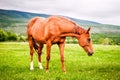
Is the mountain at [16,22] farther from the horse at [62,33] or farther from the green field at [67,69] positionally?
the horse at [62,33]

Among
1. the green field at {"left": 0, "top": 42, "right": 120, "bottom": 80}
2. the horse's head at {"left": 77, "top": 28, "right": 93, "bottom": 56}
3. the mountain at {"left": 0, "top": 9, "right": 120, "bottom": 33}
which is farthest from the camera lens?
the mountain at {"left": 0, "top": 9, "right": 120, "bottom": 33}

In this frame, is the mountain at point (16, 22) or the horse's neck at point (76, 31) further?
the mountain at point (16, 22)

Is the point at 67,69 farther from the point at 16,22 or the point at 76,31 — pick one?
the point at 16,22

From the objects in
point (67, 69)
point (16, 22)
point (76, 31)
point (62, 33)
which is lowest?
point (16, 22)

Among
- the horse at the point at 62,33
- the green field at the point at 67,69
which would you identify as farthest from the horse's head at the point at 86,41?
the green field at the point at 67,69

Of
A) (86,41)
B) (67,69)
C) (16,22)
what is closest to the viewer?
(86,41)

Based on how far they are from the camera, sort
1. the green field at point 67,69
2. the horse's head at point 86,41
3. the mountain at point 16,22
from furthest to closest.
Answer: the mountain at point 16,22 < the horse's head at point 86,41 < the green field at point 67,69

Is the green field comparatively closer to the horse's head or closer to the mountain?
the horse's head

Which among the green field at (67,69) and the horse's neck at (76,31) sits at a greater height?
the horse's neck at (76,31)

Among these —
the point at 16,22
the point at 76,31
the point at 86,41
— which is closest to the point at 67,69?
the point at 86,41

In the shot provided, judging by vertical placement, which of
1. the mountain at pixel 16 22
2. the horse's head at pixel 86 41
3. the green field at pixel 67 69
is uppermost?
the horse's head at pixel 86 41

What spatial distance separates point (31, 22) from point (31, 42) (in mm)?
956

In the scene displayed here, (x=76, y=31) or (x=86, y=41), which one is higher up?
(x=76, y=31)

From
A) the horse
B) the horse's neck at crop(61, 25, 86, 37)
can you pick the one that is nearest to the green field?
the horse
